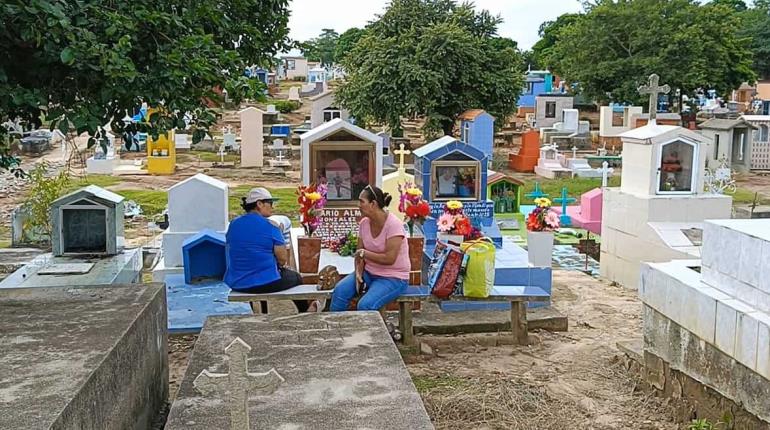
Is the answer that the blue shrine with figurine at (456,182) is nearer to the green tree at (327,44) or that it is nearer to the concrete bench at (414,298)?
the concrete bench at (414,298)

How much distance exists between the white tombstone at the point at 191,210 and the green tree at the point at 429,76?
15955 mm

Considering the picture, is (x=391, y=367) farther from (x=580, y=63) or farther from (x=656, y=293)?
(x=580, y=63)

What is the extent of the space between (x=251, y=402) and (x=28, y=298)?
83.1 inches

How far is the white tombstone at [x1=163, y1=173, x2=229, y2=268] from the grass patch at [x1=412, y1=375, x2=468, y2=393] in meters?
3.91

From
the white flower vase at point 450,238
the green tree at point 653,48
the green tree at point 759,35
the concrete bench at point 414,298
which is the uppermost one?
the green tree at point 759,35

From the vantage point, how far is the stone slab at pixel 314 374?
3344 millimetres

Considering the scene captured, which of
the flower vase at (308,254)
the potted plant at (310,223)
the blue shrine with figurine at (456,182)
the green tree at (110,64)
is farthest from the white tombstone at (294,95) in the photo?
the green tree at (110,64)

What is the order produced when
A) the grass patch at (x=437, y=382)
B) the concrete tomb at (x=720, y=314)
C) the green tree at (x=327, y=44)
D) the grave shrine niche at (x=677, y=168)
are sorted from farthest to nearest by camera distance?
the green tree at (x=327, y=44) → the grave shrine niche at (x=677, y=168) → the grass patch at (x=437, y=382) → the concrete tomb at (x=720, y=314)

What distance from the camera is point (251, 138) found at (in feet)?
82.2

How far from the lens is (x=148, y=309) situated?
472 centimetres

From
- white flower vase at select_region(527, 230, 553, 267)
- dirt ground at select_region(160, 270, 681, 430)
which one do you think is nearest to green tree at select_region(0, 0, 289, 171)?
dirt ground at select_region(160, 270, 681, 430)

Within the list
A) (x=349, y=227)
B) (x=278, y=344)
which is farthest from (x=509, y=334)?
(x=278, y=344)

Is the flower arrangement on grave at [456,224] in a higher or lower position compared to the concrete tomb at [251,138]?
lower

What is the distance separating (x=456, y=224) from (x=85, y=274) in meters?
3.69
